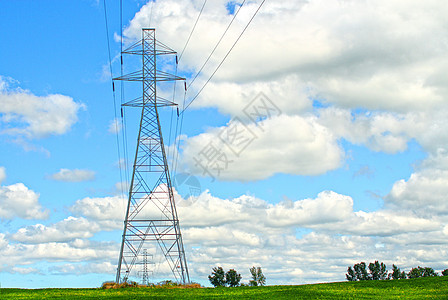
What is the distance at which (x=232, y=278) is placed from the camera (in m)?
148

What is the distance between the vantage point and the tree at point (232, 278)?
146m

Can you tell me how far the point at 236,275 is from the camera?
5866 inches

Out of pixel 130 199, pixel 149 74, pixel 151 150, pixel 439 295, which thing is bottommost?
pixel 439 295

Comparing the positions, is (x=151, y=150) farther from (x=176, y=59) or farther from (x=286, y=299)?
(x=286, y=299)

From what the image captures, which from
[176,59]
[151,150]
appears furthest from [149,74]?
[151,150]

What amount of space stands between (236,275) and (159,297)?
102872 mm

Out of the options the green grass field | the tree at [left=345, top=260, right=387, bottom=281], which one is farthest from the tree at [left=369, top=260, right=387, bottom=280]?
the green grass field

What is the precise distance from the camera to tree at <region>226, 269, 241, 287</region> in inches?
5758

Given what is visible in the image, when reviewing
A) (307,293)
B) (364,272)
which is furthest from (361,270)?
(307,293)

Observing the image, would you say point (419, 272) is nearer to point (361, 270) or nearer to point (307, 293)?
point (361, 270)

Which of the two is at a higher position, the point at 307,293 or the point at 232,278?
the point at 232,278

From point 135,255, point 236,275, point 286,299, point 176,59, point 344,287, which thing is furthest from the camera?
point 236,275

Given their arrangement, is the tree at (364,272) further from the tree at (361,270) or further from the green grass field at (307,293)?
the green grass field at (307,293)

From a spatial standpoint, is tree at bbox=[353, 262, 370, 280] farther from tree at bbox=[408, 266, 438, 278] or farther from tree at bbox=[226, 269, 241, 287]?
tree at bbox=[226, 269, 241, 287]
